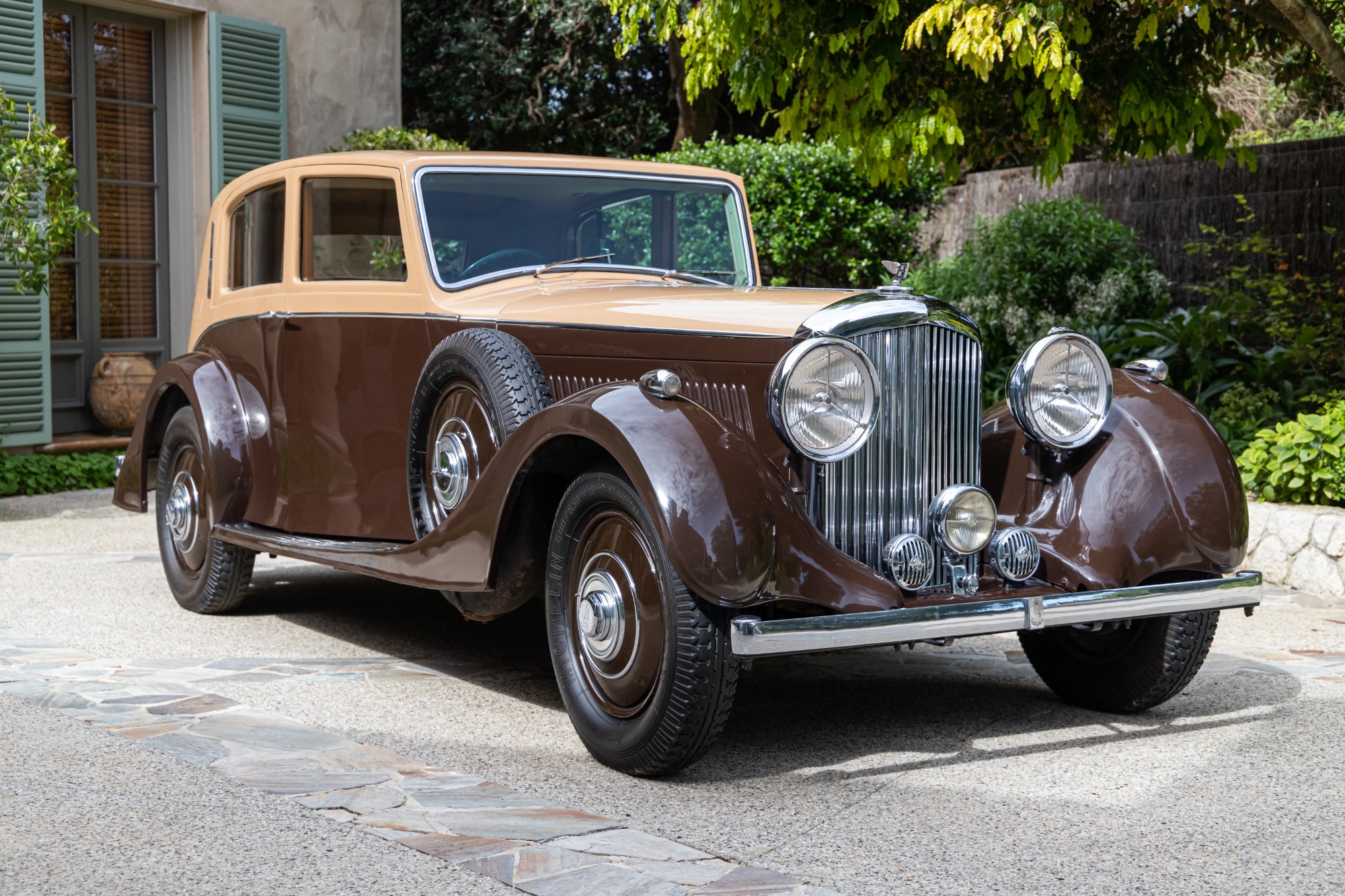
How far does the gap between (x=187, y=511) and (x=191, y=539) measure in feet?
0.38

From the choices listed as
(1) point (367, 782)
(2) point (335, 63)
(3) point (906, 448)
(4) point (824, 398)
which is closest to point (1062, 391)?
(3) point (906, 448)

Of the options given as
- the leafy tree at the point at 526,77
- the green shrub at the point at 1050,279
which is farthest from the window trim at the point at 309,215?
the leafy tree at the point at 526,77

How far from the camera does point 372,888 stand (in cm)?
276

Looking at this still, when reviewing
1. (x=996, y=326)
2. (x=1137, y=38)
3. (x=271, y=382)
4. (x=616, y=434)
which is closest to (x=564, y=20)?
(x=996, y=326)

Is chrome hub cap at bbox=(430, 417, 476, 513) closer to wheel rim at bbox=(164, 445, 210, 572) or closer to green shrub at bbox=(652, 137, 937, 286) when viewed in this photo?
wheel rim at bbox=(164, 445, 210, 572)

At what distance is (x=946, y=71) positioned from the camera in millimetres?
7461

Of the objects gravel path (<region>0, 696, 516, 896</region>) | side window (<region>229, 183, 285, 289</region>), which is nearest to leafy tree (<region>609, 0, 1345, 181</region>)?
side window (<region>229, 183, 285, 289</region>)

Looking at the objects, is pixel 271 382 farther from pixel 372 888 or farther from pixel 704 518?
pixel 372 888

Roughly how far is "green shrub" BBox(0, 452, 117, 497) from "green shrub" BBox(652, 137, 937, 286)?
5.34 meters

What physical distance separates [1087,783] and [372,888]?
1.79 metres

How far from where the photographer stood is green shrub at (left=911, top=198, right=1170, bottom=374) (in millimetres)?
10227

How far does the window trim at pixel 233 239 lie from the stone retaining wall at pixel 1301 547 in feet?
13.9

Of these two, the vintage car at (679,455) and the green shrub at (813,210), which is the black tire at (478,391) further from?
the green shrub at (813,210)

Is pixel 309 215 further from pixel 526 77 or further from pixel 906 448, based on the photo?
pixel 526 77
